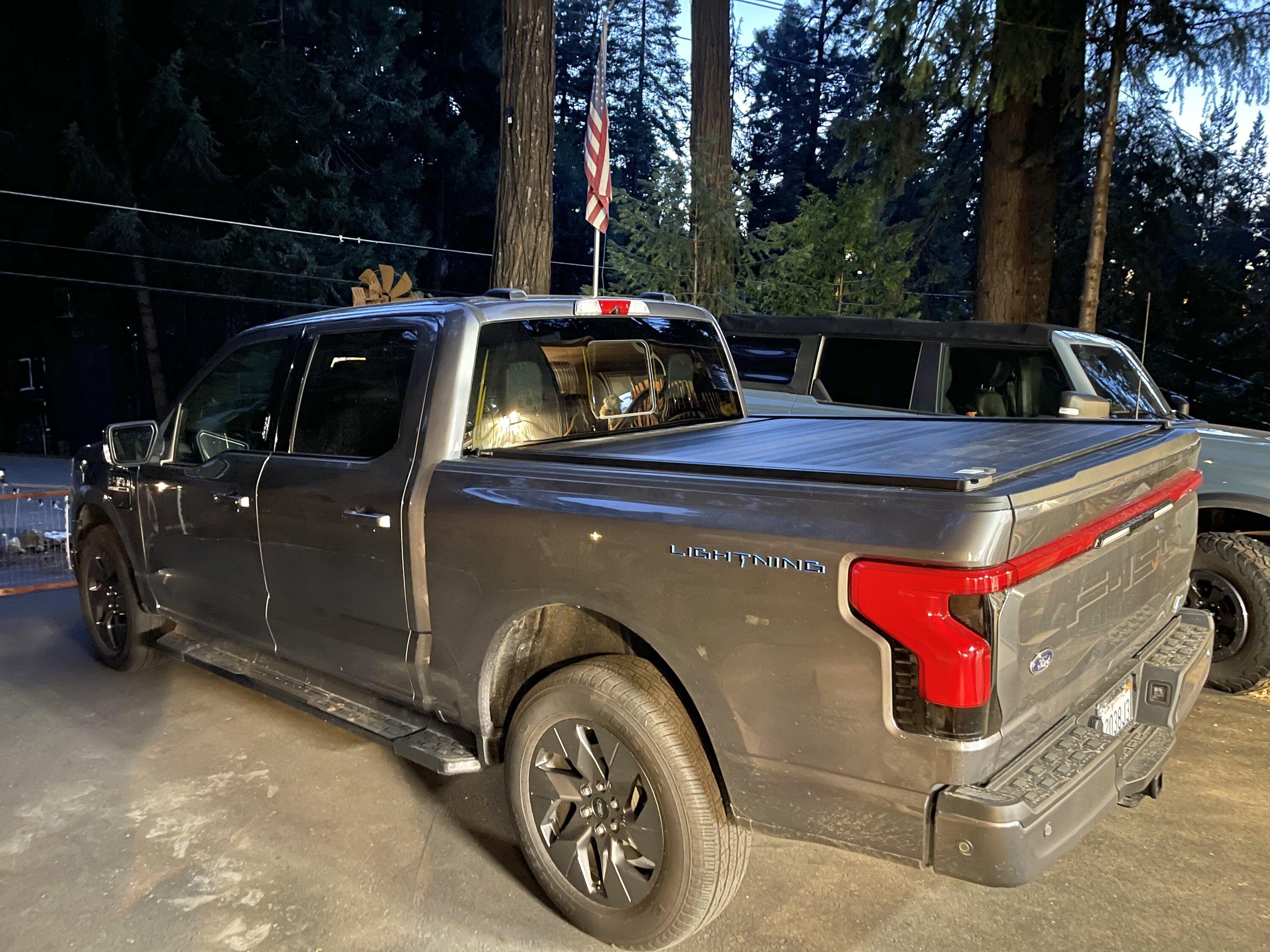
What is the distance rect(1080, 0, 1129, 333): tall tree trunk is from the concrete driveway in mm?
7327

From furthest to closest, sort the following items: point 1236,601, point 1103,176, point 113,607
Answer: point 1103,176 → point 113,607 → point 1236,601

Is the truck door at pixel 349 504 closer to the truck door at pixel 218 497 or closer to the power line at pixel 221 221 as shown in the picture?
the truck door at pixel 218 497

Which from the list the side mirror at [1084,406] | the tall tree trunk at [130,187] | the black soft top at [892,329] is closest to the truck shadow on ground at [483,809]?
the side mirror at [1084,406]

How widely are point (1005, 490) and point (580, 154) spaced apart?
36509 millimetres

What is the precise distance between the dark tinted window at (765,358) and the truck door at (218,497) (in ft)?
15.2

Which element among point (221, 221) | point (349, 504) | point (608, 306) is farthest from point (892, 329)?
point (221, 221)

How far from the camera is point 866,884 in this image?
345 centimetres

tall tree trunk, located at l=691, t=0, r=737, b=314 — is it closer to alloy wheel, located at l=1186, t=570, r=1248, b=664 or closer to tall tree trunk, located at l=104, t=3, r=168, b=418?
alloy wheel, located at l=1186, t=570, r=1248, b=664

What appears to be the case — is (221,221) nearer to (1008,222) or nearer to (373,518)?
(1008,222)

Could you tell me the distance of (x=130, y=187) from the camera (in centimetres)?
2477

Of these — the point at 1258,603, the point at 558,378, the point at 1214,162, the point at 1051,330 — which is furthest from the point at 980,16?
the point at 558,378

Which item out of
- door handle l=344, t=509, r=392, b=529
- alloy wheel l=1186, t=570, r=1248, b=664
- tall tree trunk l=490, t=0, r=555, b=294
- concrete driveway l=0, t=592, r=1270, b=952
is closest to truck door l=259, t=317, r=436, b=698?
door handle l=344, t=509, r=392, b=529

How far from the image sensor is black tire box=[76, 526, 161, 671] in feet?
17.5

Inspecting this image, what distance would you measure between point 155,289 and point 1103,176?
71.2 feet
